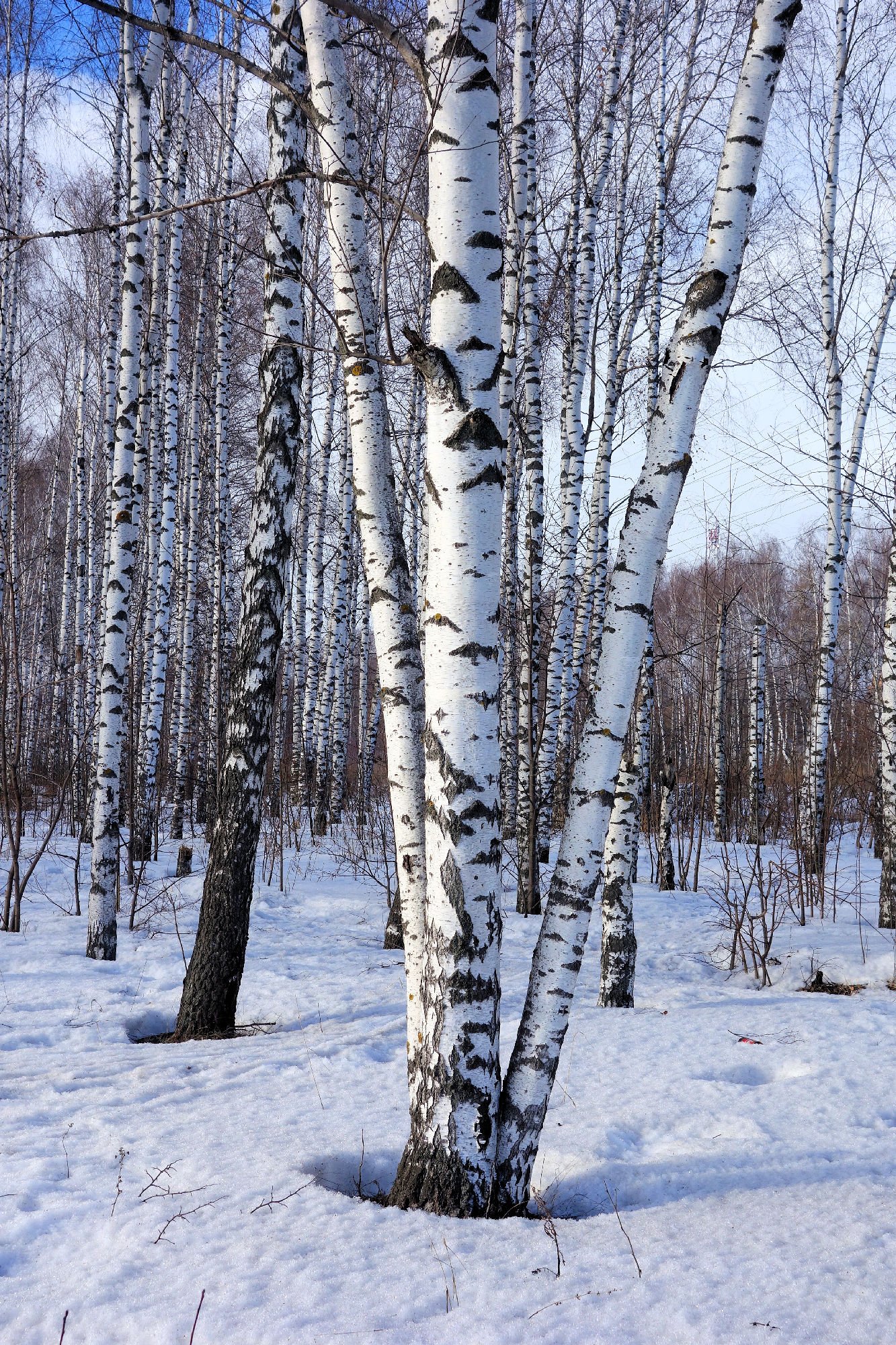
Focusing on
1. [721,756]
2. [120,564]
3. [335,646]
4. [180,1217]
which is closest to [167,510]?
[335,646]

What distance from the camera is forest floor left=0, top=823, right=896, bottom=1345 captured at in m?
1.76

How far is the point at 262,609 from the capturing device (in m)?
4.37

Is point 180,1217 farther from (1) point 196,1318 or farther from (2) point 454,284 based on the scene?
(2) point 454,284

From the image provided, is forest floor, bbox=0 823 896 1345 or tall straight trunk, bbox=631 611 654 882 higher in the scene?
tall straight trunk, bbox=631 611 654 882

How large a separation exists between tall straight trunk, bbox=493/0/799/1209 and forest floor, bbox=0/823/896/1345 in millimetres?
463

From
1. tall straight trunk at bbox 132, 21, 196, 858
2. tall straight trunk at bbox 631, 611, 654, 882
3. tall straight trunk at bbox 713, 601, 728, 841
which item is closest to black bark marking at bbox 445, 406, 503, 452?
tall straight trunk at bbox 631, 611, 654, 882

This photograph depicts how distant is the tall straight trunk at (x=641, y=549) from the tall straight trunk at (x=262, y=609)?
7.41 feet

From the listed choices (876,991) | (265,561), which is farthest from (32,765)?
(876,991)

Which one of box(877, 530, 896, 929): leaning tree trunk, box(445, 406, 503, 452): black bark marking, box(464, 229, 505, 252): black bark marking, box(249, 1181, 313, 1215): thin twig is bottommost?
box(249, 1181, 313, 1215): thin twig

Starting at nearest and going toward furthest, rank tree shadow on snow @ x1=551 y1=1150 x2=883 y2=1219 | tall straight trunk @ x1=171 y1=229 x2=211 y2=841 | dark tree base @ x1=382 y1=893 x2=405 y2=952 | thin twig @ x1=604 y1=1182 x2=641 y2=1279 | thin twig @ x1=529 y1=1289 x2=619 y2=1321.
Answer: thin twig @ x1=529 y1=1289 x2=619 y2=1321 → thin twig @ x1=604 y1=1182 x2=641 y2=1279 → tree shadow on snow @ x1=551 y1=1150 x2=883 y2=1219 → dark tree base @ x1=382 y1=893 x2=405 y2=952 → tall straight trunk @ x1=171 y1=229 x2=211 y2=841

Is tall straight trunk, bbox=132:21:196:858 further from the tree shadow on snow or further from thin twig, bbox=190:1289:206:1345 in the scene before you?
thin twig, bbox=190:1289:206:1345

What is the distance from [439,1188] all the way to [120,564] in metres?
4.46

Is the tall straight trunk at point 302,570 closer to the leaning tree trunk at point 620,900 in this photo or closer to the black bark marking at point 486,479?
the leaning tree trunk at point 620,900

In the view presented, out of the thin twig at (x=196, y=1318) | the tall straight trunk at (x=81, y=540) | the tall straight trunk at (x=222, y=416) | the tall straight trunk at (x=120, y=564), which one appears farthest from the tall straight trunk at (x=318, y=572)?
the thin twig at (x=196, y=1318)
